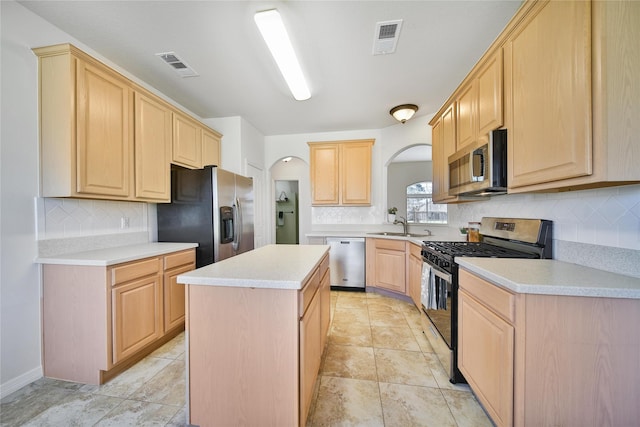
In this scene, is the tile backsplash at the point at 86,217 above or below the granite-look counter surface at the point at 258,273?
above

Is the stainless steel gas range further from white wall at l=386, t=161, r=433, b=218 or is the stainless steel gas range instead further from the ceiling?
white wall at l=386, t=161, r=433, b=218

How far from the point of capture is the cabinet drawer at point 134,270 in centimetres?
171

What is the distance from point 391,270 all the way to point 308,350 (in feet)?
7.44

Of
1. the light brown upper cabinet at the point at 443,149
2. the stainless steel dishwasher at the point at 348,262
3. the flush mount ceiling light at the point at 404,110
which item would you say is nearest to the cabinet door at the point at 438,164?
the light brown upper cabinet at the point at 443,149

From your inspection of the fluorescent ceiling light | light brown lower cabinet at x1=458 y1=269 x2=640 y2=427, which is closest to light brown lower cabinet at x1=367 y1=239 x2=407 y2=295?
light brown lower cabinet at x1=458 y1=269 x2=640 y2=427

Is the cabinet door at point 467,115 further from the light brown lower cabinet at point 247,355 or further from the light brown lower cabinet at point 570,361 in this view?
the light brown lower cabinet at point 247,355

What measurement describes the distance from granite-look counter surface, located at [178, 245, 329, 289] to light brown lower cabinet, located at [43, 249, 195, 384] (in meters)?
0.87

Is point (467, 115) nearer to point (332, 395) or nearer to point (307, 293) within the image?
point (307, 293)

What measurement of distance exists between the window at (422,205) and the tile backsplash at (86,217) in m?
6.05

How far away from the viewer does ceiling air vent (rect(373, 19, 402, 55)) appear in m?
1.80

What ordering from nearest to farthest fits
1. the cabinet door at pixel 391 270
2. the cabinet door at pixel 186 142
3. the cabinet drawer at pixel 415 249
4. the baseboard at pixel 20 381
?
the baseboard at pixel 20 381
the cabinet door at pixel 186 142
the cabinet drawer at pixel 415 249
the cabinet door at pixel 391 270

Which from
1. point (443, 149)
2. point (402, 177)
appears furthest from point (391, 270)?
point (402, 177)

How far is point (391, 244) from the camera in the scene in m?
3.34

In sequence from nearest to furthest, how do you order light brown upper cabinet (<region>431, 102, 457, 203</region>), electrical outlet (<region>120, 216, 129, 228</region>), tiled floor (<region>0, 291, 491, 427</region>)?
1. tiled floor (<region>0, 291, 491, 427</region>)
2. electrical outlet (<region>120, 216, 129, 228</region>)
3. light brown upper cabinet (<region>431, 102, 457, 203</region>)
